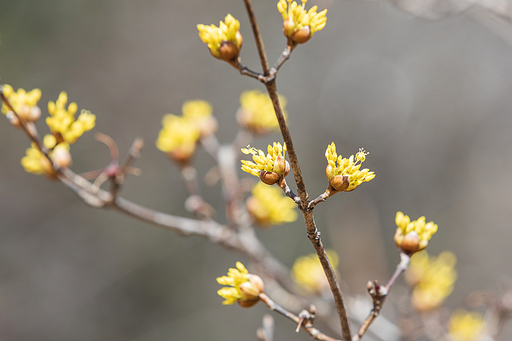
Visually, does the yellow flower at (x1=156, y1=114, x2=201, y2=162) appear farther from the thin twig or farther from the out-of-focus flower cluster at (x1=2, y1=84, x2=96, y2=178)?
the thin twig

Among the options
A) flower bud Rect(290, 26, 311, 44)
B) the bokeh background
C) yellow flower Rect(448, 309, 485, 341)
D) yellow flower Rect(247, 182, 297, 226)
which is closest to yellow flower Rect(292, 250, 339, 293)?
yellow flower Rect(247, 182, 297, 226)

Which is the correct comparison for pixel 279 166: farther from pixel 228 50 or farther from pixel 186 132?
pixel 186 132

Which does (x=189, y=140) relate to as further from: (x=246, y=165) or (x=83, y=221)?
(x=83, y=221)

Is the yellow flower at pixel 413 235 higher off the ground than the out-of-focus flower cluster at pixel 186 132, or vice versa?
the out-of-focus flower cluster at pixel 186 132

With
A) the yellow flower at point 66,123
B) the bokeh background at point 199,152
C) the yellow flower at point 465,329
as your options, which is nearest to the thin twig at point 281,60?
the yellow flower at point 66,123

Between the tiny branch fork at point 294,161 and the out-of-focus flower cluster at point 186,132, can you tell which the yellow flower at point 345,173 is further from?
the out-of-focus flower cluster at point 186,132

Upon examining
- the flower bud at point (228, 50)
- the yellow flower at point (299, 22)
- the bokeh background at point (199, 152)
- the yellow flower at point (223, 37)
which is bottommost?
the flower bud at point (228, 50)

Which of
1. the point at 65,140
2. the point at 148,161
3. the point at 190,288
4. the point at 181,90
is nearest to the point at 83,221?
the point at 148,161

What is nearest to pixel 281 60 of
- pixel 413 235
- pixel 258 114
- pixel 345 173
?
pixel 345 173
